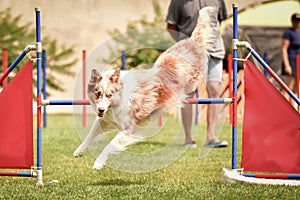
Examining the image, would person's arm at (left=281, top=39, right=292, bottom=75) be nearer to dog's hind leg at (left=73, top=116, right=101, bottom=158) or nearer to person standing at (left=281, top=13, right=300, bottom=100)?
person standing at (left=281, top=13, right=300, bottom=100)

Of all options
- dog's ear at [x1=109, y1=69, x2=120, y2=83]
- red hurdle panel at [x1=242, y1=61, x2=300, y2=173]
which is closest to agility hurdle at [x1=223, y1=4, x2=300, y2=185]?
red hurdle panel at [x1=242, y1=61, x2=300, y2=173]

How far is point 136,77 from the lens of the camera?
463 cm

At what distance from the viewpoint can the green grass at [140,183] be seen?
14.1 ft

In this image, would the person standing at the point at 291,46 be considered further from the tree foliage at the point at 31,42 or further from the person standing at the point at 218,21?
the tree foliage at the point at 31,42

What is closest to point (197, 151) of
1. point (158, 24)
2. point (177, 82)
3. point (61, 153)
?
point (61, 153)

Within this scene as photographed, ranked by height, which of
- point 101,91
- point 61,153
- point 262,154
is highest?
point 101,91

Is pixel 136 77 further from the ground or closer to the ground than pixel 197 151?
further from the ground

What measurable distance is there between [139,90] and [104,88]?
11.1 inches

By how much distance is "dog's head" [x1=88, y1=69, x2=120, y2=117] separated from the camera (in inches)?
175

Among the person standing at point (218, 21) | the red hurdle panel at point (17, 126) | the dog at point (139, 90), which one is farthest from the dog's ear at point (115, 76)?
the person standing at point (218, 21)

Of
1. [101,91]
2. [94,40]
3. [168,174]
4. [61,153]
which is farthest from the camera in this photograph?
[94,40]

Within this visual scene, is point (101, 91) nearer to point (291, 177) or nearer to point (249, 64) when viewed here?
point (249, 64)

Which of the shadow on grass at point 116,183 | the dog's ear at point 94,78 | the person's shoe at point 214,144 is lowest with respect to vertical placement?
the person's shoe at point 214,144

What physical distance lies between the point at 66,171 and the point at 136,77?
137cm
